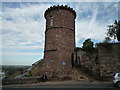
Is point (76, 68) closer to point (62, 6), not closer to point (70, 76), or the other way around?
point (70, 76)

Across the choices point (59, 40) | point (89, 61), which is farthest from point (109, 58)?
point (59, 40)

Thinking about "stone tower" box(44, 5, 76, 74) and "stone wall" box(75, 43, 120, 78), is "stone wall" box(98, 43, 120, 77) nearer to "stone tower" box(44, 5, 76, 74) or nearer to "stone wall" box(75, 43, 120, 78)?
"stone wall" box(75, 43, 120, 78)

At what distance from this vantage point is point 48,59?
14.2 meters

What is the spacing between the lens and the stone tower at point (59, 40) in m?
13.9

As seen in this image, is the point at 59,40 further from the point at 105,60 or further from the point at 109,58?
the point at 109,58

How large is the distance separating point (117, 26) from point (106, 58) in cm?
490

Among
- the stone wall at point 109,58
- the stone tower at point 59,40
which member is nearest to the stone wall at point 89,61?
the stone wall at point 109,58

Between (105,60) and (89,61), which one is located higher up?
(105,60)

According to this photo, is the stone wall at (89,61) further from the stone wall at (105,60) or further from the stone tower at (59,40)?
the stone tower at (59,40)

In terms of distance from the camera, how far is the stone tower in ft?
45.6

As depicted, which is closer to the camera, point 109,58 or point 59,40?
point 109,58

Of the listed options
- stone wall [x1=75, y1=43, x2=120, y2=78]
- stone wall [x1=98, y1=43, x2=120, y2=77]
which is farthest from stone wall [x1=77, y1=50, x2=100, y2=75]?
stone wall [x1=98, y1=43, x2=120, y2=77]

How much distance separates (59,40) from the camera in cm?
1423

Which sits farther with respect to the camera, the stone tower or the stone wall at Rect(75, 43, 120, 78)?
the stone tower
